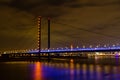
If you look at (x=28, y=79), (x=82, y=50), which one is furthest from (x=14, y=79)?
(x=82, y=50)

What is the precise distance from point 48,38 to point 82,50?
2640 centimetres

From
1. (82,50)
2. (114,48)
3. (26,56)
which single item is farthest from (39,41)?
(114,48)

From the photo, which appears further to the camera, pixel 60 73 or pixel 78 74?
pixel 60 73

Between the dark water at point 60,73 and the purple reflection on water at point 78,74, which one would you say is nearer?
the purple reflection on water at point 78,74

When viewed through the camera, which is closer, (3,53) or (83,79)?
(83,79)

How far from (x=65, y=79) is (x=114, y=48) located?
33845mm

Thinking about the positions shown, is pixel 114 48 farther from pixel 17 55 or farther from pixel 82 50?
pixel 17 55

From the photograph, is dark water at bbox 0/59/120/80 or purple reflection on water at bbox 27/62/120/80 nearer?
purple reflection on water at bbox 27/62/120/80

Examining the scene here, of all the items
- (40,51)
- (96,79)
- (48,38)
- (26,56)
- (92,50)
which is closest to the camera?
(96,79)

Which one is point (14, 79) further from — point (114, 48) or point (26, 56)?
point (26, 56)

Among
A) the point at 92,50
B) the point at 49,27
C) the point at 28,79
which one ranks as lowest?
the point at 28,79

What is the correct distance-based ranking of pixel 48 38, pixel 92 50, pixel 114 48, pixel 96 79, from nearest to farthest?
pixel 96 79 < pixel 114 48 < pixel 92 50 < pixel 48 38

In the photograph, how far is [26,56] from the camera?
341 feet

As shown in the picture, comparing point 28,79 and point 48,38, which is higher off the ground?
point 48,38
